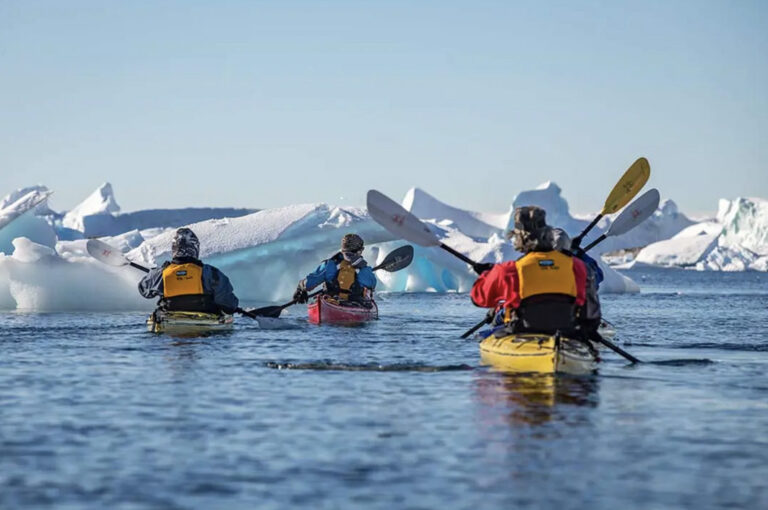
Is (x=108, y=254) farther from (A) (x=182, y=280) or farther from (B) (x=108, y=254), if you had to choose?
(A) (x=182, y=280)

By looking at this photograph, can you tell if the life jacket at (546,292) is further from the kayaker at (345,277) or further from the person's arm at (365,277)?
the person's arm at (365,277)

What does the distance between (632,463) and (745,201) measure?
91380mm

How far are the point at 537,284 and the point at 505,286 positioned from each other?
0.29 m

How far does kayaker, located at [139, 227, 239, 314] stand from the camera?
53.2 ft

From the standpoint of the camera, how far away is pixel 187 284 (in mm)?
16328

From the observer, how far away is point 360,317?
20562 millimetres

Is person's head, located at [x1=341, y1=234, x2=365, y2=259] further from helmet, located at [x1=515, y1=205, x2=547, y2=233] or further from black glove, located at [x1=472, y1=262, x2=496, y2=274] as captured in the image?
helmet, located at [x1=515, y1=205, x2=547, y2=233]

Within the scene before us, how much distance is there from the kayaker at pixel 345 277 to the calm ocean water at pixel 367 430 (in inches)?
204

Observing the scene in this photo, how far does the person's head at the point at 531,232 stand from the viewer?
10883mm

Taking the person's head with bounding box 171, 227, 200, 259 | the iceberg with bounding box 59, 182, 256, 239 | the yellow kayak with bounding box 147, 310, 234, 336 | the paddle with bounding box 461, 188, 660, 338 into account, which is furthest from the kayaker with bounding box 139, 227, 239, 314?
the iceberg with bounding box 59, 182, 256, 239

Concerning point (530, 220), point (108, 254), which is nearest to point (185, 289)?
point (108, 254)

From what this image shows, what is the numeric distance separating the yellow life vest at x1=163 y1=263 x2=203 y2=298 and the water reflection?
19.4 ft

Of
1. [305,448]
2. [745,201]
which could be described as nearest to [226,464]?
[305,448]

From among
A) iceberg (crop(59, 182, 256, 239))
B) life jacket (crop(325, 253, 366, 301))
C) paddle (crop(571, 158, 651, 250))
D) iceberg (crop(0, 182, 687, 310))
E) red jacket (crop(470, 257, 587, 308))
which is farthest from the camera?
iceberg (crop(59, 182, 256, 239))
